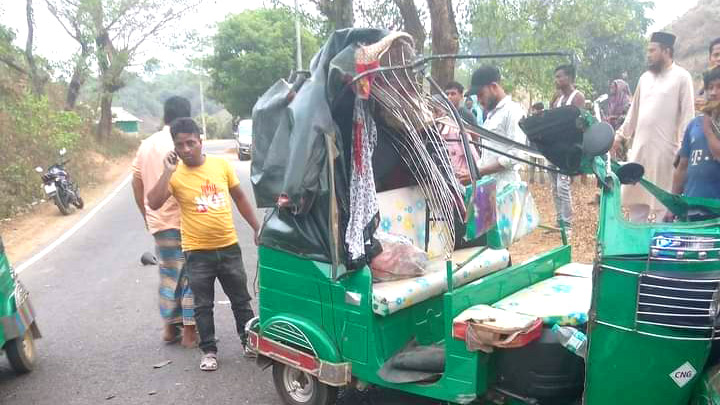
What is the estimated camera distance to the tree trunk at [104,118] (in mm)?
26844

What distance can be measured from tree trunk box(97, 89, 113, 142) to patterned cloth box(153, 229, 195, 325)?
24.0 metres

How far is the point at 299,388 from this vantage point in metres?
3.78

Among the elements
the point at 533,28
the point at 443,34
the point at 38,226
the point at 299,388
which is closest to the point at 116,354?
the point at 299,388

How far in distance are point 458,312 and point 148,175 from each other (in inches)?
111

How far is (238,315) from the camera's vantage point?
4555mm

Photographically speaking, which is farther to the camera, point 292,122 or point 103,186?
point 103,186

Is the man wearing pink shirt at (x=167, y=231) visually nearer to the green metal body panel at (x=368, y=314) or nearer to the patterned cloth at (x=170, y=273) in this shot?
the patterned cloth at (x=170, y=273)

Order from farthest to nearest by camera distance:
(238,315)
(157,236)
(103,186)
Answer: (103,186)
(157,236)
(238,315)

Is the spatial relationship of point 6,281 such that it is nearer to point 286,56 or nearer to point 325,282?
point 325,282

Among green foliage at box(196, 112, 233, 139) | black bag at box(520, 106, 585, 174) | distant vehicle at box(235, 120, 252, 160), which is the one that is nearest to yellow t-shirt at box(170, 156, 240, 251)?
black bag at box(520, 106, 585, 174)

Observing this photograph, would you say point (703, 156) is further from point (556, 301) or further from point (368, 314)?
point (368, 314)

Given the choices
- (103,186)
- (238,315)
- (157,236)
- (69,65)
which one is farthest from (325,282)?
(69,65)

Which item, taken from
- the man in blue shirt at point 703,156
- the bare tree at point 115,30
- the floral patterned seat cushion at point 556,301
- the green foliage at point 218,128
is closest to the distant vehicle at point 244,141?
the bare tree at point 115,30

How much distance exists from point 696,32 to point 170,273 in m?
25.9
